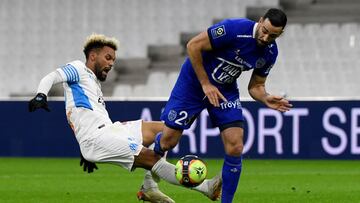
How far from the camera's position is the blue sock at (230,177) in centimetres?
795

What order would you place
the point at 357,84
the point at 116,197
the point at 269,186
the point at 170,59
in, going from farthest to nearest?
the point at 170,59 < the point at 357,84 < the point at 269,186 < the point at 116,197

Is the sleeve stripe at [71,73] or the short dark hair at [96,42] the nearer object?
the sleeve stripe at [71,73]

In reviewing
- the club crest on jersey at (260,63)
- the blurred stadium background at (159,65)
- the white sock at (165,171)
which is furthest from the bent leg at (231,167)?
the blurred stadium background at (159,65)

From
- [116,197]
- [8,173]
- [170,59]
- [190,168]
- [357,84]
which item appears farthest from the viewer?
[170,59]

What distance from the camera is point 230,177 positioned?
7.95 metres

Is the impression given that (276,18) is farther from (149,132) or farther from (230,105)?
(149,132)

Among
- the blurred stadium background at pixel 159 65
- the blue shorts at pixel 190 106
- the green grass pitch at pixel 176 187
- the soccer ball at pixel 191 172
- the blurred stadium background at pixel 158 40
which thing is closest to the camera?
the soccer ball at pixel 191 172

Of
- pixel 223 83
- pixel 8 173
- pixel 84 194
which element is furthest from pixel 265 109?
pixel 223 83

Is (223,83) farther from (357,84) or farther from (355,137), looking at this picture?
(357,84)

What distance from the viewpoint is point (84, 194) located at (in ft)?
33.9

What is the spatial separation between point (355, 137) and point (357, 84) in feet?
11.3

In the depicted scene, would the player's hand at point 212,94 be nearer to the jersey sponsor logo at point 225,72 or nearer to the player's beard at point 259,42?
the jersey sponsor logo at point 225,72

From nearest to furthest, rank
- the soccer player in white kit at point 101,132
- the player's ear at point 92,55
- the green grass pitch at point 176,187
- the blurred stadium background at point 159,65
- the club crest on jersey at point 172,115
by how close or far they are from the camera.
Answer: the soccer player in white kit at point 101,132 < the club crest on jersey at point 172,115 < the player's ear at point 92,55 < the green grass pitch at point 176,187 < the blurred stadium background at point 159,65

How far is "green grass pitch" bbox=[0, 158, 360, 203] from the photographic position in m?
9.85
